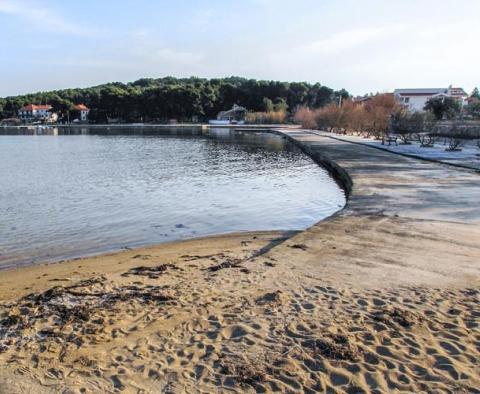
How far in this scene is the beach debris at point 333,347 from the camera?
4.79m

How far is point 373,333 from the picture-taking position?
17.4ft

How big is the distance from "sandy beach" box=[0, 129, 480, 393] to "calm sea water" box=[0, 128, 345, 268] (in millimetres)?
2117

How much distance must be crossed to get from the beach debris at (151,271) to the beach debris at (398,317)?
12.8 ft

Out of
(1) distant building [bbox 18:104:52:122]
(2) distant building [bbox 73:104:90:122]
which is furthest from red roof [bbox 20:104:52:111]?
(2) distant building [bbox 73:104:90:122]

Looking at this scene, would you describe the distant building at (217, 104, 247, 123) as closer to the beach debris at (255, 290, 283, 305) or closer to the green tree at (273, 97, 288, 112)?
the green tree at (273, 97, 288, 112)

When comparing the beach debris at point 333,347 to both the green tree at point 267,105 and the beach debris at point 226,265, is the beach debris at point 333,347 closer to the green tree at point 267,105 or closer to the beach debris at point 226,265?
the beach debris at point 226,265

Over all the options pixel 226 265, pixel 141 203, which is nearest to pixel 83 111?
pixel 141 203

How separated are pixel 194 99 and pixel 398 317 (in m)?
131

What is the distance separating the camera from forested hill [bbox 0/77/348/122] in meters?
132

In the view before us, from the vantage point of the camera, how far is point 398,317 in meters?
5.71

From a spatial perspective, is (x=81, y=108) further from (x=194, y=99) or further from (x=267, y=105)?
(x=267, y=105)

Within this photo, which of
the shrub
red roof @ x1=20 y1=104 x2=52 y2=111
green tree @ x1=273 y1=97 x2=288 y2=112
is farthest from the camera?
red roof @ x1=20 y1=104 x2=52 y2=111

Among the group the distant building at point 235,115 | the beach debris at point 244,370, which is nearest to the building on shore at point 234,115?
the distant building at point 235,115

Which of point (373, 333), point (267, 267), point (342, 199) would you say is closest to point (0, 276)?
point (267, 267)
